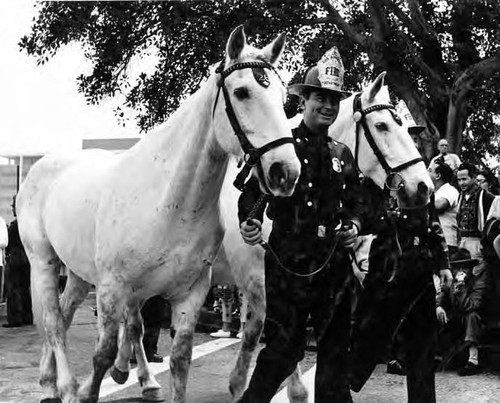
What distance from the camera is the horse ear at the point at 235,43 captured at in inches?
172

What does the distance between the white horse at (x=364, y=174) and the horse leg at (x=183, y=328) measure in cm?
77

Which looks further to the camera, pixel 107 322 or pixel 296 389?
pixel 296 389

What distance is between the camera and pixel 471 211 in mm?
9141

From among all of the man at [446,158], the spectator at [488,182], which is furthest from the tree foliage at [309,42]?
the spectator at [488,182]

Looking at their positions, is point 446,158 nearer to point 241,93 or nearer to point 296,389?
point 296,389

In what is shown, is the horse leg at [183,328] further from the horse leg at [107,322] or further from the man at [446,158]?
the man at [446,158]

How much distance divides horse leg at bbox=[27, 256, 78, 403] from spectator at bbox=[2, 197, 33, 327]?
20.3 feet

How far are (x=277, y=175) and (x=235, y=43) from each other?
844 mm

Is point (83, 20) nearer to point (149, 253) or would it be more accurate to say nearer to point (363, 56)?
point (363, 56)

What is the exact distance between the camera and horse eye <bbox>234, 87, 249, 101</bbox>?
4.33 meters

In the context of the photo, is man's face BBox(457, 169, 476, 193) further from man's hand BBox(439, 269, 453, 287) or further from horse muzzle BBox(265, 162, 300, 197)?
horse muzzle BBox(265, 162, 300, 197)

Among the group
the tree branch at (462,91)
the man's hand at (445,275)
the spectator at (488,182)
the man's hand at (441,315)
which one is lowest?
the man's hand at (441,315)

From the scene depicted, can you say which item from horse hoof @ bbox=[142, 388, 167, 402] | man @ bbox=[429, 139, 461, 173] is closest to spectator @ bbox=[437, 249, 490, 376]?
man @ bbox=[429, 139, 461, 173]

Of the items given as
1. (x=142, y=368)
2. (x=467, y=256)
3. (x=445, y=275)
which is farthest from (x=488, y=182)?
(x=142, y=368)
